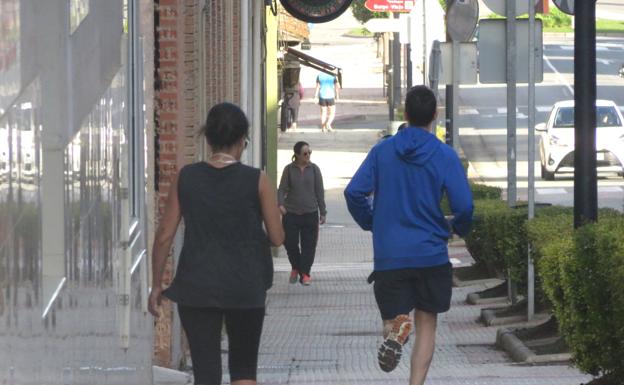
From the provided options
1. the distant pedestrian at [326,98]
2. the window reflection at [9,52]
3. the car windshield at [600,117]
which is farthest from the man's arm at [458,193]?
the distant pedestrian at [326,98]

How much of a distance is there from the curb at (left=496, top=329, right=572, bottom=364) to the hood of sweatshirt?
2.92 metres

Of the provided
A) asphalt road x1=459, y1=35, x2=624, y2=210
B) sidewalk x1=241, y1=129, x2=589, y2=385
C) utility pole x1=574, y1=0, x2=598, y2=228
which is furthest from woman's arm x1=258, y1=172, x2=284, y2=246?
asphalt road x1=459, y1=35, x2=624, y2=210

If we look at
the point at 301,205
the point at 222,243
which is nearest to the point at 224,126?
the point at 222,243

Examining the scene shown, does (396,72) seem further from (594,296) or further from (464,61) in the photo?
(594,296)

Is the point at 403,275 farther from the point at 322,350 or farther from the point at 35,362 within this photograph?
the point at 322,350

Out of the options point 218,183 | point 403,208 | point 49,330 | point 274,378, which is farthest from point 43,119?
point 274,378

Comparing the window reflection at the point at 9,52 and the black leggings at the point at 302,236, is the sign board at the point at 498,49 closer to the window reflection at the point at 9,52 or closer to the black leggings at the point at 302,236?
the black leggings at the point at 302,236

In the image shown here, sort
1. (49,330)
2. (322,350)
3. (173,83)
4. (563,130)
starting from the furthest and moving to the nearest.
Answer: (563,130) → (322,350) → (173,83) → (49,330)

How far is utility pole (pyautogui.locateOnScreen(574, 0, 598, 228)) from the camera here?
8.88 metres

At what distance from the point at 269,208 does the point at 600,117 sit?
79.1 feet

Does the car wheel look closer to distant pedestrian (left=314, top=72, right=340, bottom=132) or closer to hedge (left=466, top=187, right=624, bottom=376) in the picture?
distant pedestrian (left=314, top=72, right=340, bottom=132)

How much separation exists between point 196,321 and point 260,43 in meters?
13.3

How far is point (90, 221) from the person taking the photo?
5.75 m

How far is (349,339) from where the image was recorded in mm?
12656
